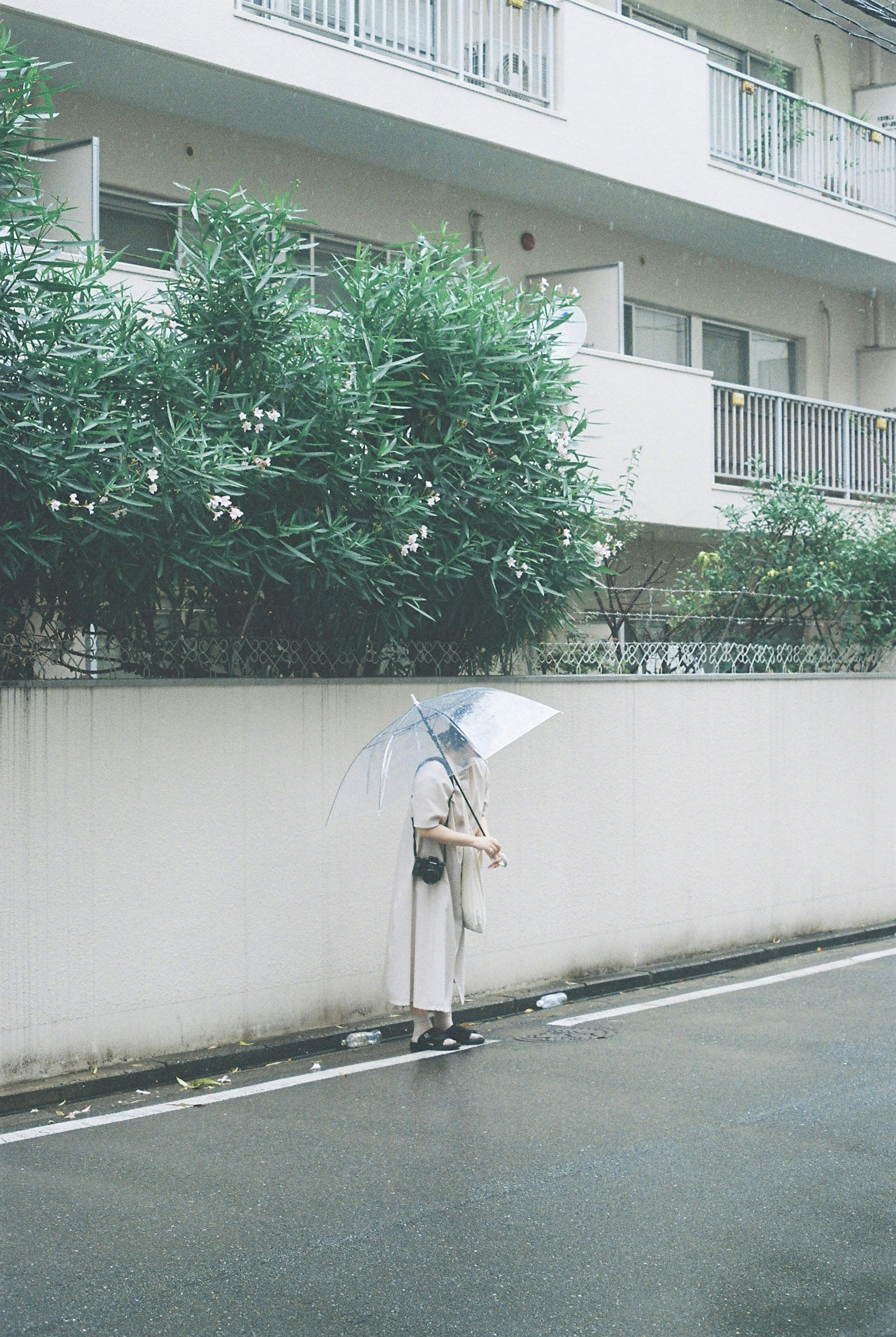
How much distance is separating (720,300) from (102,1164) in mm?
13925

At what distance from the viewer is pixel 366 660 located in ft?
30.3

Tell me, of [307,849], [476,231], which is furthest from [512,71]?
[307,849]

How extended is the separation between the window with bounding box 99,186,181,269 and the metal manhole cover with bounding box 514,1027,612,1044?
22.6 ft

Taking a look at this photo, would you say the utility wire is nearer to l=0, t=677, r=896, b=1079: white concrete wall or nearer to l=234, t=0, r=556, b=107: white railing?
l=234, t=0, r=556, b=107: white railing

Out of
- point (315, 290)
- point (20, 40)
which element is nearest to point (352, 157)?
point (315, 290)

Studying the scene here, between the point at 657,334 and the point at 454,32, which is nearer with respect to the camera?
the point at 454,32

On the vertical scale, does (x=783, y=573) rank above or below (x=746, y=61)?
below

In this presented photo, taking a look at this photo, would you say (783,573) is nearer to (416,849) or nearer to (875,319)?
(416,849)

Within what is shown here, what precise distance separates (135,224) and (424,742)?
253 inches

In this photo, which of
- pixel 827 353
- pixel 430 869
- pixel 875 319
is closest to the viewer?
pixel 430 869

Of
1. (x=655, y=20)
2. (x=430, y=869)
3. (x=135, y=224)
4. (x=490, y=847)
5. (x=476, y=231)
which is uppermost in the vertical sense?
(x=655, y=20)

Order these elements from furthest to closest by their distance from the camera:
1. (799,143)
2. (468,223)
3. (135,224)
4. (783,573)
Result: (799,143) → (468,223) → (783,573) → (135,224)

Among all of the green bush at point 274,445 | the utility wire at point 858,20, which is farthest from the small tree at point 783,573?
the utility wire at point 858,20

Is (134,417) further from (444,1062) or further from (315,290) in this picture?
(315,290)
